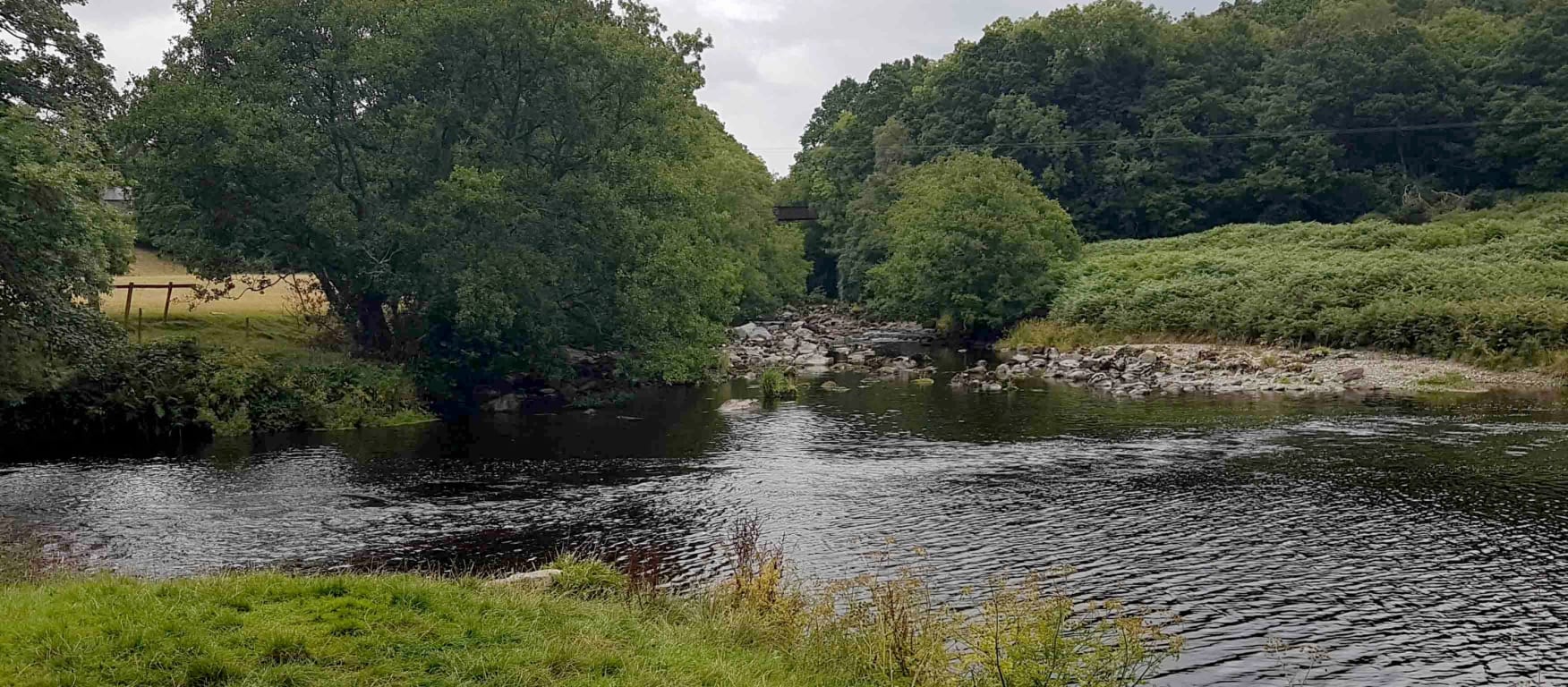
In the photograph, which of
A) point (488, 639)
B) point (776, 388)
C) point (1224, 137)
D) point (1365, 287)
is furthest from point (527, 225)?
point (1224, 137)

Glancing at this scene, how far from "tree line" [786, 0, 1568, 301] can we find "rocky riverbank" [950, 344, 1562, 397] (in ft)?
77.8

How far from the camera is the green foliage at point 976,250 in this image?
57.8 m

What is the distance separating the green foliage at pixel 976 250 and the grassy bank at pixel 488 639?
4727 centimetres

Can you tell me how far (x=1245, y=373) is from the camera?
40.0m

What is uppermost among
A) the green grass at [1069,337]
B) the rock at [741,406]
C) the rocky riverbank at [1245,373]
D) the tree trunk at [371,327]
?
the green grass at [1069,337]

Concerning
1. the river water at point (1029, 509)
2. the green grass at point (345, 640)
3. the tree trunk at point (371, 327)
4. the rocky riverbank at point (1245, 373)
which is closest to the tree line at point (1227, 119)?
the rocky riverbank at point (1245, 373)

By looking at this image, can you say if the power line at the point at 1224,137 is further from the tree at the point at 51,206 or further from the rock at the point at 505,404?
the tree at the point at 51,206

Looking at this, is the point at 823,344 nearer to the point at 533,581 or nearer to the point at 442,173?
the point at 442,173

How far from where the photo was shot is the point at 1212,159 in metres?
82.6

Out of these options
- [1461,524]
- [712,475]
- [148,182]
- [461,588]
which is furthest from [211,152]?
[1461,524]

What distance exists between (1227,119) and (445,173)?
6753 cm

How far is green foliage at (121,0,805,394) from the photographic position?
32.6 metres

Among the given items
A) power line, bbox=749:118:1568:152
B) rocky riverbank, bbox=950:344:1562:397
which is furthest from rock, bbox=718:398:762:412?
power line, bbox=749:118:1568:152

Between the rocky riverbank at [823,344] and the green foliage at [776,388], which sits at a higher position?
the rocky riverbank at [823,344]
